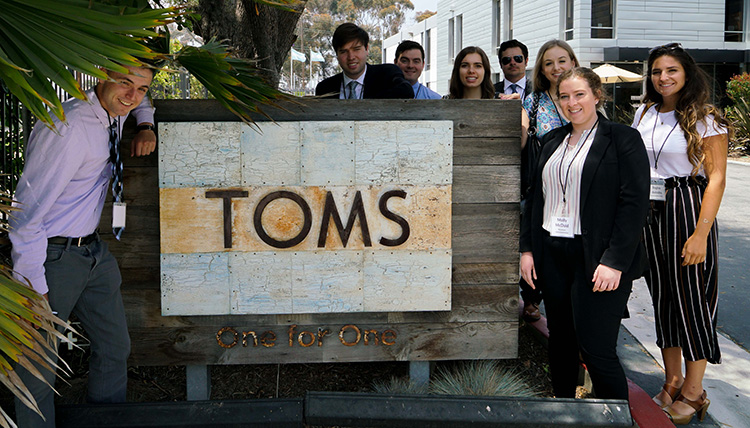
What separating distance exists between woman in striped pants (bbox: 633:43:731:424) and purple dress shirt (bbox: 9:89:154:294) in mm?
2718

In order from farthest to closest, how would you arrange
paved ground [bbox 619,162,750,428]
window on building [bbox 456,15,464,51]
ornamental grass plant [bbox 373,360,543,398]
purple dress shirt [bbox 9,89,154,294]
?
1. window on building [bbox 456,15,464,51]
2. paved ground [bbox 619,162,750,428]
3. ornamental grass plant [bbox 373,360,543,398]
4. purple dress shirt [bbox 9,89,154,294]

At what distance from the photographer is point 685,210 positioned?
3574mm

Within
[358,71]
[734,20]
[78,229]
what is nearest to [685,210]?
[358,71]

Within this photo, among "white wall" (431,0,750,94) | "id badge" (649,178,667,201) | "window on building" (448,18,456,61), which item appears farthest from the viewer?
"window on building" (448,18,456,61)

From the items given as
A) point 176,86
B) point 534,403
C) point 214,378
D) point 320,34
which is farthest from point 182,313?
point 320,34

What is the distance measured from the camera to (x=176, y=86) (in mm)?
9461

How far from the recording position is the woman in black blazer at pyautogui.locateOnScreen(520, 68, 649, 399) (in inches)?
123

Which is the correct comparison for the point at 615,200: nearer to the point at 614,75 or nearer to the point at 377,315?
the point at 377,315

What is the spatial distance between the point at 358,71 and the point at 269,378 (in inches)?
78.9

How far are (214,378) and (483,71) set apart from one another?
2629 millimetres

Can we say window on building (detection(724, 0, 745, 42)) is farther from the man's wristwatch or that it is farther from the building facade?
the man's wristwatch

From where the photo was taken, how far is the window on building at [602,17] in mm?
22562

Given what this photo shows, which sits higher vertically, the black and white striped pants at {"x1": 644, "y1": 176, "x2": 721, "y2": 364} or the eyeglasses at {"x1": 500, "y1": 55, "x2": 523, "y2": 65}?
the eyeglasses at {"x1": 500, "y1": 55, "x2": 523, "y2": 65}

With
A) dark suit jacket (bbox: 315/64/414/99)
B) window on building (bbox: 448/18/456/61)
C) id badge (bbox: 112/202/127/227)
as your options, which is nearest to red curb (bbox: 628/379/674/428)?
dark suit jacket (bbox: 315/64/414/99)
